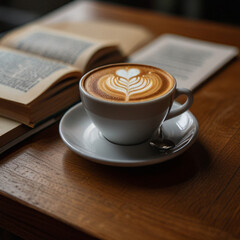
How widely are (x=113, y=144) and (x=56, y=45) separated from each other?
1.33ft

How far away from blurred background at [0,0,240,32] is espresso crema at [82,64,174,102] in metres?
1.34

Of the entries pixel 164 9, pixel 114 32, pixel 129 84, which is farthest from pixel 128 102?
pixel 164 9

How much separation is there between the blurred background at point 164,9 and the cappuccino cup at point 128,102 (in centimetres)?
137

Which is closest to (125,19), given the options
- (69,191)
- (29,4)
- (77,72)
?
(77,72)

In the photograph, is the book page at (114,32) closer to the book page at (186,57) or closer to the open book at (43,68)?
the book page at (186,57)

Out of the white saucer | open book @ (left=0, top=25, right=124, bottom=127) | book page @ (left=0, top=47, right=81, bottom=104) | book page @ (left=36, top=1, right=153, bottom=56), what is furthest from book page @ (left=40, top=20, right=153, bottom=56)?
the white saucer

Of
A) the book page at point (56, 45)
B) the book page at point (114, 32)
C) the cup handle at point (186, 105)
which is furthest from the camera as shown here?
the book page at point (114, 32)

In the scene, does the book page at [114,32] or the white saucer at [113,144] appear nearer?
the white saucer at [113,144]

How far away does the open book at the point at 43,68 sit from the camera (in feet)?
2.17

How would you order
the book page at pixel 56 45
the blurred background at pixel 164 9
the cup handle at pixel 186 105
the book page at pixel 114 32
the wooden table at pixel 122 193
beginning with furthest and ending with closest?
the blurred background at pixel 164 9 < the book page at pixel 114 32 < the book page at pixel 56 45 < the cup handle at pixel 186 105 < the wooden table at pixel 122 193

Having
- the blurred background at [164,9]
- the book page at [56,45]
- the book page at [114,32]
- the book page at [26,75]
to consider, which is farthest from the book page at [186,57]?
the blurred background at [164,9]

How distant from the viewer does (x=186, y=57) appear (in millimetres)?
977

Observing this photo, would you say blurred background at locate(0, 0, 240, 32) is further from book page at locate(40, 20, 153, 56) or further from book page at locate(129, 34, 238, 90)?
book page at locate(129, 34, 238, 90)

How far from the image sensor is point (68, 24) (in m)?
1.20
